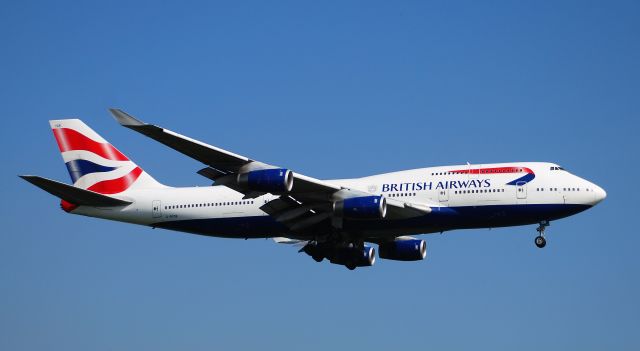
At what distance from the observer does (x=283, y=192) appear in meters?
45.9

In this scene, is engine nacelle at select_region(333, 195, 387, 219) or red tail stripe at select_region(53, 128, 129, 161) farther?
red tail stripe at select_region(53, 128, 129, 161)

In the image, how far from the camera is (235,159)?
45.5 m

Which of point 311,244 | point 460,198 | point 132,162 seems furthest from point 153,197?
point 460,198

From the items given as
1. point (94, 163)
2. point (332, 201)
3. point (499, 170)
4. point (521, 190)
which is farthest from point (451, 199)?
point (94, 163)

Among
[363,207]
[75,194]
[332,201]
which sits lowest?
[363,207]

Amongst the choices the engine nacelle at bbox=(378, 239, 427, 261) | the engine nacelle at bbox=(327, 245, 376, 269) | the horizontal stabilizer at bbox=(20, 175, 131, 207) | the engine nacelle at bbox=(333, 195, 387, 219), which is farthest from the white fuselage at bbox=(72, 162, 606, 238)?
the engine nacelle at bbox=(378, 239, 427, 261)

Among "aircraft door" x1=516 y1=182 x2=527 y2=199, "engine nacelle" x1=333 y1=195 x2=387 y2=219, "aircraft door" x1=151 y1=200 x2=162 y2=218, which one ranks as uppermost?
"aircraft door" x1=516 y1=182 x2=527 y2=199

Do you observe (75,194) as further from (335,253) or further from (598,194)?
(598,194)

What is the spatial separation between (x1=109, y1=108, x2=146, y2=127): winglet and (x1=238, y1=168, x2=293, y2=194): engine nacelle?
19.2 ft

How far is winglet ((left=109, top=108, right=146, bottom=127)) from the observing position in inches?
1623

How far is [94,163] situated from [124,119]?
50.2 ft

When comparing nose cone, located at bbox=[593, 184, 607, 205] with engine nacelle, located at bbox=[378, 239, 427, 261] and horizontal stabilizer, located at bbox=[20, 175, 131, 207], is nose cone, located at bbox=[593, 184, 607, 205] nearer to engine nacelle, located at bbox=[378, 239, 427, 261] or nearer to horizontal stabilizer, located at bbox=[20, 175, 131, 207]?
engine nacelle, located at bbox=[378, 239, 427, 261]

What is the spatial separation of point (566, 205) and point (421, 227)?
6.71 meters

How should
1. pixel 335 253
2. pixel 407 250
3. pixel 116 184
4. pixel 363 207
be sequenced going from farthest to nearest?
pixel 407 250, pixel 116 184, pixel 335 253, pixel 363 207
